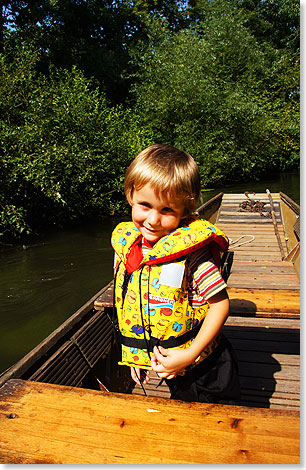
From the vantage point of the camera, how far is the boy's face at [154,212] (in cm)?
139

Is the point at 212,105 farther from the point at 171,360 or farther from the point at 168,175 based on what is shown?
the point at 171,360

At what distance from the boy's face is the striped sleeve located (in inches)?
5.7


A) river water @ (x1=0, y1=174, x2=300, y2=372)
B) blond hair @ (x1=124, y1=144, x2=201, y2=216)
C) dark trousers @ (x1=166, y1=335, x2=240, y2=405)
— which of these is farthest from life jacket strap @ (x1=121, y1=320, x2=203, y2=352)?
river water @ (x1=0, y1=174, x2=300, y2=372)

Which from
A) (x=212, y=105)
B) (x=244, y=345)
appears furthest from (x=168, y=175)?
(x=212, y=105)

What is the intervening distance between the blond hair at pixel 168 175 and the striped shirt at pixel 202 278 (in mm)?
185

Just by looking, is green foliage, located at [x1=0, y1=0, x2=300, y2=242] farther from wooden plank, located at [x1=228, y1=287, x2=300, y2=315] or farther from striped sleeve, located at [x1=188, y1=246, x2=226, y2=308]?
striped sleeve, located at [x1=188, y1=246, x2=226, y2=308]

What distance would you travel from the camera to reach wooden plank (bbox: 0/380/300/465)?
1.12 meters

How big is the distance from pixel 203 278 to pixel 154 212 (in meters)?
0.28

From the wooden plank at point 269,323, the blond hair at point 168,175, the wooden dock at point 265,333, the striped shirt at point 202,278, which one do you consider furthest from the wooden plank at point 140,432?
the wooden plank at point 269,323

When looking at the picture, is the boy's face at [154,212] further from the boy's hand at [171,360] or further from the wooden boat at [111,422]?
the wooden boat at [111,422]

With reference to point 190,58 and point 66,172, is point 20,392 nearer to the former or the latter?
point 66,172

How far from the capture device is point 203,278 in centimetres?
141

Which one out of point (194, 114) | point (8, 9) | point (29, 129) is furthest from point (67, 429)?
point (8, 9)

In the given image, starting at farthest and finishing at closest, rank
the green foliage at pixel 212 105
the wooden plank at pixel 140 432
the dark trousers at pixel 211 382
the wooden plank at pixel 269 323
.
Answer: the green foliage at pixel 212 105 < the wooden plank at pixel 269 323 < the dark trousers at pixel 211 382 < the wooden plank at pixel 140 432
